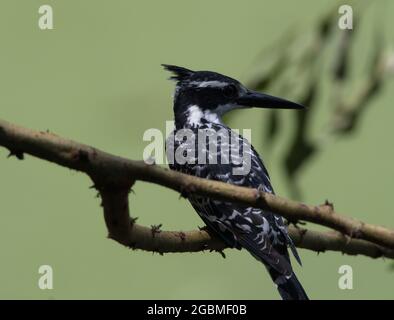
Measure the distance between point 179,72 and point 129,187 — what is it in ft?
5.99

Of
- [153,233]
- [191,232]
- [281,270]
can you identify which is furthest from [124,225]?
[281,270]

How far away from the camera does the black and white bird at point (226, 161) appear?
8.50 feet

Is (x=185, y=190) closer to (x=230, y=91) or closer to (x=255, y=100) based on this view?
(x=255, y=100)

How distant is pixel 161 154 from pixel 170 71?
0.41m

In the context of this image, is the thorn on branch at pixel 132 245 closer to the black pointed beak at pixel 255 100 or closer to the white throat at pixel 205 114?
the black pointed beak at pixel 255 100

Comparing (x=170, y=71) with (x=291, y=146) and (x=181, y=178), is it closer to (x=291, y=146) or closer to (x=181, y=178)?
(x=291, y=146)

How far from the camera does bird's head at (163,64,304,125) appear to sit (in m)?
3.23

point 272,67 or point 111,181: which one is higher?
point 272,67

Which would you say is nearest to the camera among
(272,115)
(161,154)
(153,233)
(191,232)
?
(153,233)

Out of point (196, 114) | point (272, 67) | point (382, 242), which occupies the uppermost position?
point (196, 114)

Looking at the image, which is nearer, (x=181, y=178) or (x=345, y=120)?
(x=181, y=178)

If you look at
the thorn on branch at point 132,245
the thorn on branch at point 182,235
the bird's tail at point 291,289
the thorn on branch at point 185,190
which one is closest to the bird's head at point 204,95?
the bird's tail at point 291,289

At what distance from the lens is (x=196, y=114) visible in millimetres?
3312

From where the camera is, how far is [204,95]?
10.8 ft
